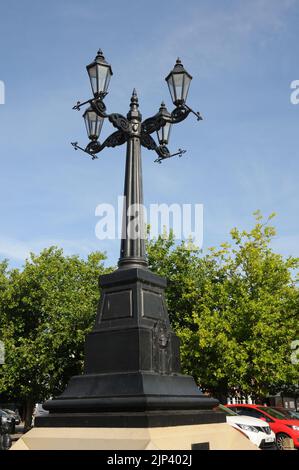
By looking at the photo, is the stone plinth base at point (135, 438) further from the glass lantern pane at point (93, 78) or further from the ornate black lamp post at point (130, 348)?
the glass lantern pane at point (93, 78)

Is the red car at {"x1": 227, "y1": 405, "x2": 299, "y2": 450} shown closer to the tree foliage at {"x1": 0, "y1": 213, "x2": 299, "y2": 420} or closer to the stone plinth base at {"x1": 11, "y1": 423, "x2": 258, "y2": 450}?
the tree foliage at {"x1": 0, "y1": 213, "x2": 299, "y2": 420}

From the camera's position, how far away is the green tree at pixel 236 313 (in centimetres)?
2161

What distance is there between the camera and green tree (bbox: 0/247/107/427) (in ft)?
79.0

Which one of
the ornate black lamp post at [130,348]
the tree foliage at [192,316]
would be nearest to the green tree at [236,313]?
the tree foliage at [192,316]

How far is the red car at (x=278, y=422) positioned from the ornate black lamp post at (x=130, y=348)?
9801mm

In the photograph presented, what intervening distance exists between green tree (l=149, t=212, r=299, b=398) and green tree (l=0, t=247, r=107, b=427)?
559 centimetres

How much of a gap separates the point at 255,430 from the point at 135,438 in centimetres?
975

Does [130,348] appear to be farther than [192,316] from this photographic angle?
No

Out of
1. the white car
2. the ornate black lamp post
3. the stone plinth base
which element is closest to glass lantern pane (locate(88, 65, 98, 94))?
the ornate black lamp post

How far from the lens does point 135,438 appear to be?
527cm

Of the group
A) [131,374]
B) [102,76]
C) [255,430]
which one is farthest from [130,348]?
[255,430]

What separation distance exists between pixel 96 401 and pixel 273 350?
1764 centimetres

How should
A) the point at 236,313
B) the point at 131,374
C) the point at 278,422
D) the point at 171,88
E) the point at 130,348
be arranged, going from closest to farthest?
1. the point at 131,374
2. the point at 130,348
3. the point at 171,88
4. the point at 278,422
5. the point at 236,313

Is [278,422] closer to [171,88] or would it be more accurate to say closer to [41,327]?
[171,88]
